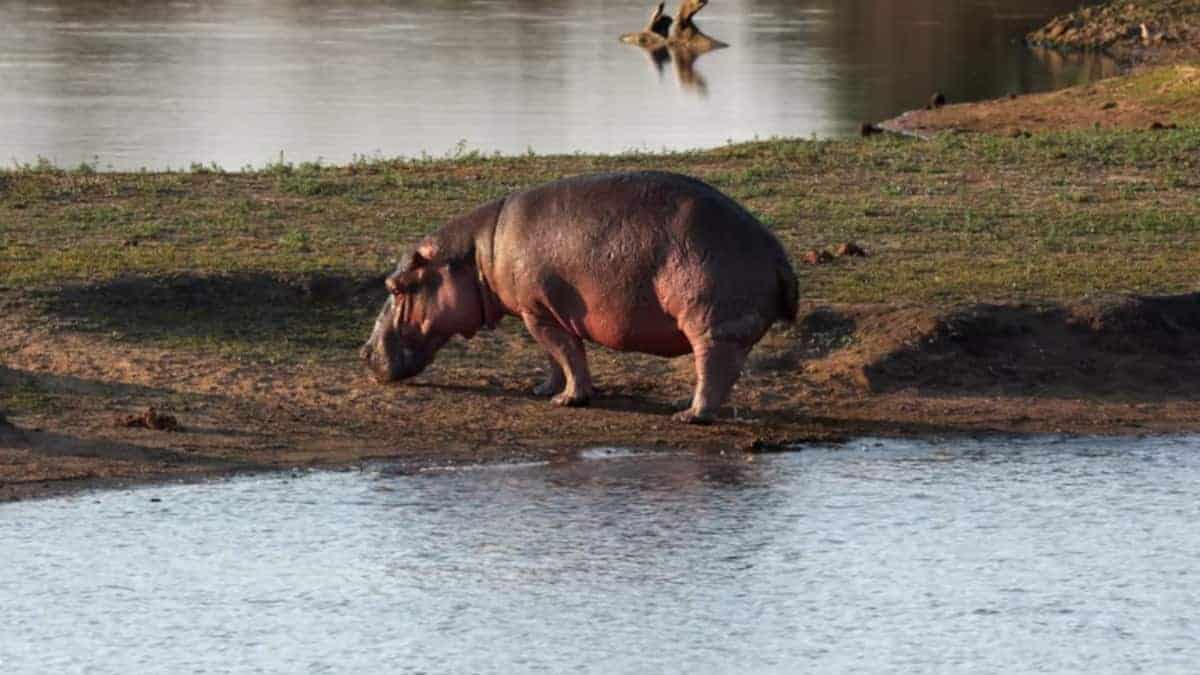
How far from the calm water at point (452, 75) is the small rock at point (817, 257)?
957 cm

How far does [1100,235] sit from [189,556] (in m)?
7.26

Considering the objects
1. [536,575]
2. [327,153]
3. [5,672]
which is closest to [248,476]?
[536,575]

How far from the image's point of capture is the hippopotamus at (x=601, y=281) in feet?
33.5

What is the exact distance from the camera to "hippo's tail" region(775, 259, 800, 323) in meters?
10.3

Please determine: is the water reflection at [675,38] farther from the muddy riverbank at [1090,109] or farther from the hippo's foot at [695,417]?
the hippo's foot at [695,417]

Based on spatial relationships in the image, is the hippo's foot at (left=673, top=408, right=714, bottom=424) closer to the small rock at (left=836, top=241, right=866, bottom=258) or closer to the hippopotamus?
the hippopotamus

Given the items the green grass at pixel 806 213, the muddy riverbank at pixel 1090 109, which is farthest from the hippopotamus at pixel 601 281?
the muddy riverbank at pixel 1090 109

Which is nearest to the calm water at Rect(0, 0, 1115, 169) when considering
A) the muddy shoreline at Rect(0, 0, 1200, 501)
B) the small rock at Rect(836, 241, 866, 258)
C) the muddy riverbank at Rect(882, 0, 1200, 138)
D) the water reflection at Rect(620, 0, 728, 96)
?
the water reflection at Rect(620, 0, 728, 96)

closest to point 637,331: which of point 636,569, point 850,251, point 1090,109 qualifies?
point 636,569

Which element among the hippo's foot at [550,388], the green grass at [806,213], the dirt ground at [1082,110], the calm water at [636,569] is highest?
the green grass at [806,213]

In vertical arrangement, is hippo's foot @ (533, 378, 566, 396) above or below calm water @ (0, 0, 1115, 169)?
above

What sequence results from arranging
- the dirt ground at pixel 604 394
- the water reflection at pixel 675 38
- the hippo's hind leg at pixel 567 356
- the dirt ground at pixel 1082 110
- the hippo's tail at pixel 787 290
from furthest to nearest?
the water reflection at pixel 675 38
the dirt ground at pixel 1082 110
the hippo's hind leg at pixel 567 356
the hippo's tail at pixel 787 290
the dirt ground at pixel 604 394

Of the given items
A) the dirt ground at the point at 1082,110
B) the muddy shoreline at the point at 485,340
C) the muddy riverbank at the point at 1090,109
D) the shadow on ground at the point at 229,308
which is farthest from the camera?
the dirt ground at the point at 1082,110

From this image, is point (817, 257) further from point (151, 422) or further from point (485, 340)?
point (151, 422)
